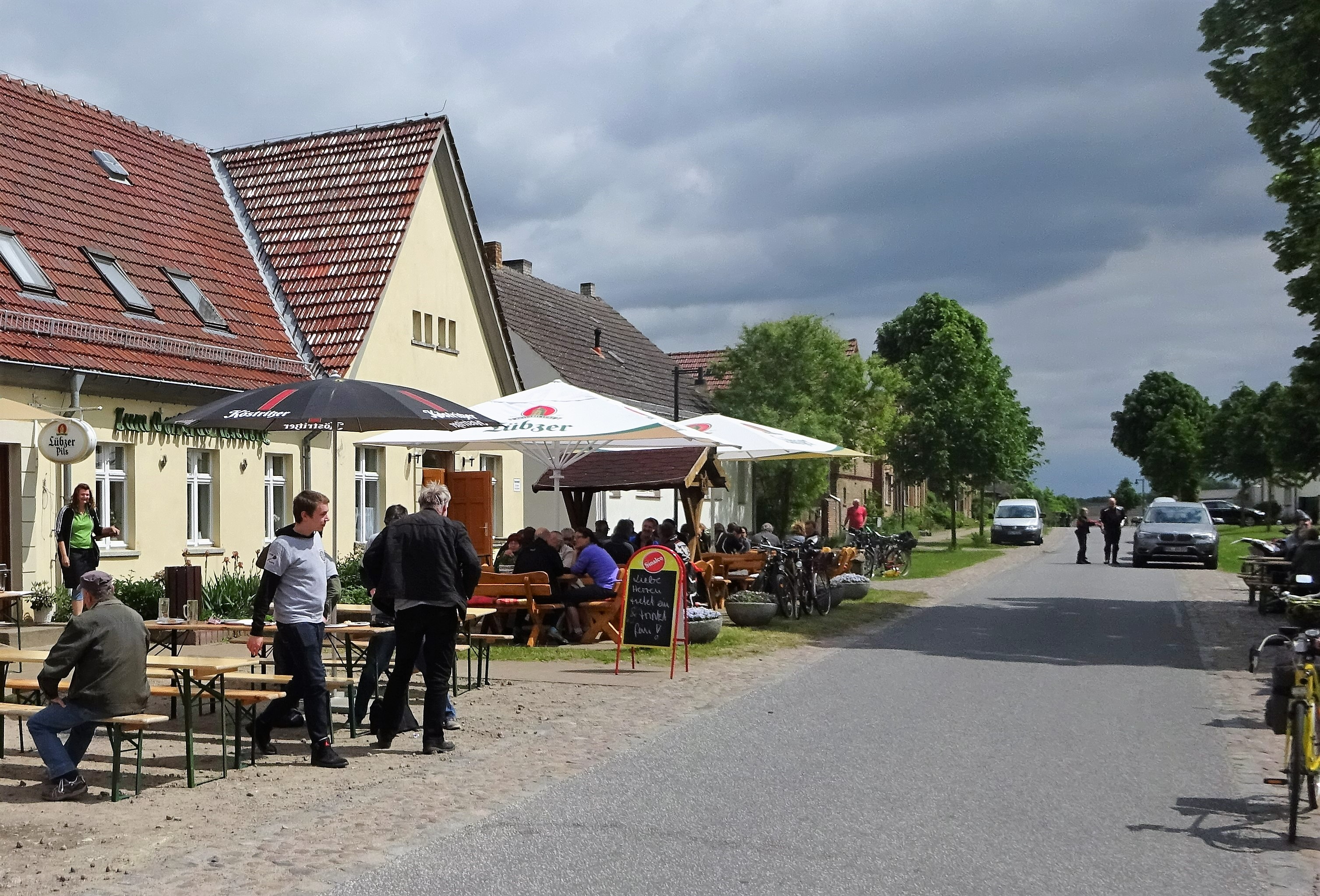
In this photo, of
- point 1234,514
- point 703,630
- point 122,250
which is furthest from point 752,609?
point 1234,514

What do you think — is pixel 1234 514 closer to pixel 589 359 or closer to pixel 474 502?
pixel 589 359

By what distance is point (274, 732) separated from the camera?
33.2 feet

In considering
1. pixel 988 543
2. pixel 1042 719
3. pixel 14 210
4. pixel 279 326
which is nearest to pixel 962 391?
pixel 988 543

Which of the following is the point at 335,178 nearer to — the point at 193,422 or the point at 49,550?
the point at 49,550

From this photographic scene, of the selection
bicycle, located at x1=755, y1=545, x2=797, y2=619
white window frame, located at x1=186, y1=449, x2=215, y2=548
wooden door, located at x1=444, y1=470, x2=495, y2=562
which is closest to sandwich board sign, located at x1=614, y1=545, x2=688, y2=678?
bicycle, located at x1=755, y1=545, x2=797, y2=619

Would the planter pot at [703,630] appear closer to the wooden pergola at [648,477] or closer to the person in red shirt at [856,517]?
the wooden pergola at [648,477]

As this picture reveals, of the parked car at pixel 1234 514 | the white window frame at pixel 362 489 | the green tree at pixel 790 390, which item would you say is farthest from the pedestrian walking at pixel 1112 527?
the parked car at pixel 1234 514

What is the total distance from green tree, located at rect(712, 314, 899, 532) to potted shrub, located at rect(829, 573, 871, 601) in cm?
2044

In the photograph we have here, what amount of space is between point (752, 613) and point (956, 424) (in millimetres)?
33149

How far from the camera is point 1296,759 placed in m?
6.89

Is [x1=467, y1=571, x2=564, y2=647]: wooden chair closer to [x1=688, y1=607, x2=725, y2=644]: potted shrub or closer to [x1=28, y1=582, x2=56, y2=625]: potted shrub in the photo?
[x1=688, y1=607, x2=725, y2=644]: potted shrub

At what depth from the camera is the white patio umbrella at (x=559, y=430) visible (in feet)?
51.7

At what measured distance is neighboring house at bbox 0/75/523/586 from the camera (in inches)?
692

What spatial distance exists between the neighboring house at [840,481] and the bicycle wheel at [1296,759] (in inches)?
1140
